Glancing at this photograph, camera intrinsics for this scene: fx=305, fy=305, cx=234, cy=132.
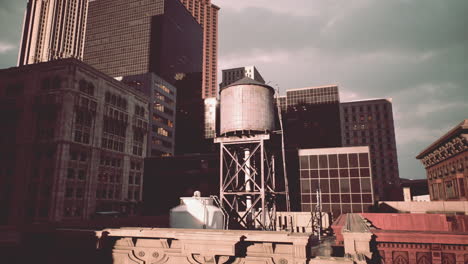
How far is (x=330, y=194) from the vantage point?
45.0 m

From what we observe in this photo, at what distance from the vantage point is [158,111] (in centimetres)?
9988

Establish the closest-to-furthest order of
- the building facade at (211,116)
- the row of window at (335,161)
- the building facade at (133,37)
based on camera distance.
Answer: the row of window at (335,161)
the building facade at (211,116)
the building facade at (133,37)

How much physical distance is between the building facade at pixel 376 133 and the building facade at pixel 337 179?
92.7 m

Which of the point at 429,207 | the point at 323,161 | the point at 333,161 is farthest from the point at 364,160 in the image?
the point at 429,207

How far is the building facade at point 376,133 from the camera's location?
429 feet

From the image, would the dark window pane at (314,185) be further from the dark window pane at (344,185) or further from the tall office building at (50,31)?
the tall office building at (50,31)

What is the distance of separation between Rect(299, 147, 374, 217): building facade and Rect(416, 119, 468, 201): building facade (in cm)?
1349

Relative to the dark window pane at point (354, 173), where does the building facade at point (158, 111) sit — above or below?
above

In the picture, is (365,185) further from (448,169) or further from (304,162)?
(448,169)

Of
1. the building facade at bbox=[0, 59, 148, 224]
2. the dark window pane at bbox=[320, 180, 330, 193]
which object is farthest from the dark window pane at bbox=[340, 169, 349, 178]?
the building facade at bbox=[0, 59, 148, 224]

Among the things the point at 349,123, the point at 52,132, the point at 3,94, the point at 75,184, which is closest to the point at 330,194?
the point at 75,184

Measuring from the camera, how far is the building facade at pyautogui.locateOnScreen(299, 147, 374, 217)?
4388 cm

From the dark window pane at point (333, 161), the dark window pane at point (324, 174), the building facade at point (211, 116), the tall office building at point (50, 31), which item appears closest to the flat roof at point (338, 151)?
the dark window pane at point (333, 161)

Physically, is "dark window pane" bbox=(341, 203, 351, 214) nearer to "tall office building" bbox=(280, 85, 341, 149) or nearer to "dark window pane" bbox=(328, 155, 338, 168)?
"dark window pane" bbox=(328, 155, 338, 168)
